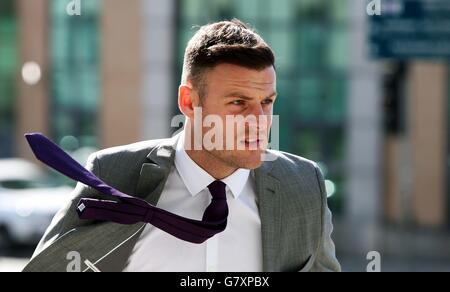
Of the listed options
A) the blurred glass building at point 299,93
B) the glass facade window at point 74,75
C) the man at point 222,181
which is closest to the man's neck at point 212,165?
the man at point 222,181

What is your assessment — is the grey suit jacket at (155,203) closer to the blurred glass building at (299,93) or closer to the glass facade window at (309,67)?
the blurred glass building at (299,93)

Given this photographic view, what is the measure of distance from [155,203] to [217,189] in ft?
0.50

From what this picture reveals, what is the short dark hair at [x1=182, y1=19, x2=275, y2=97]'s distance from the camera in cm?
216

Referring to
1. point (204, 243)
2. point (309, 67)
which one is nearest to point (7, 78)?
point (309, 67)

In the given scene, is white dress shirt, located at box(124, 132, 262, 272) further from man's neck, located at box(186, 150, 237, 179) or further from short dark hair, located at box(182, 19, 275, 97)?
short dark hair, located at box(182, 19, 275, 97)

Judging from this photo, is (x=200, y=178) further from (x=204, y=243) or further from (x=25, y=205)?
(x=25, y=205)

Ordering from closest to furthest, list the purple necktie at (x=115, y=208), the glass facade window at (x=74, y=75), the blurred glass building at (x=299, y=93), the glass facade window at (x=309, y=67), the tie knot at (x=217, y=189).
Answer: the purple necktie at (x=115, y=208), the tie knot at (x=217, y=189), the blurred glass building at (x=299, y=93), the glass facade window at (x=309, y=67), the glass facade window at (x=74, y=75)

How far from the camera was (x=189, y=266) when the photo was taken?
2166 millimetres

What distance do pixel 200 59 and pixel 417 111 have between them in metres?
14.7

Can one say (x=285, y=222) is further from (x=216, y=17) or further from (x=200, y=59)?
(x=216, y=17)

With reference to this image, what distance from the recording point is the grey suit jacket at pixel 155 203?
2092 mm

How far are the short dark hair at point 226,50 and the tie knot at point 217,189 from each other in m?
0.22

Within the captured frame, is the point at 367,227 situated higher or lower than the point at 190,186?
lower
